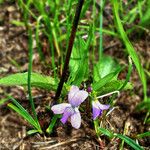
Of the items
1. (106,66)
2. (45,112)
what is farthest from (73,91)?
(106,66)

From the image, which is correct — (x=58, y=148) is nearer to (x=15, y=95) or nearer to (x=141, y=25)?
(x=15, y=95)

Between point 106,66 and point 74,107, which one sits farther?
point 106,66

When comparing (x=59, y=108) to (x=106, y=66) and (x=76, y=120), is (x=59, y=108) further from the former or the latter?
(x=106, y=66)

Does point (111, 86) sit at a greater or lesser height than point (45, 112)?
greater

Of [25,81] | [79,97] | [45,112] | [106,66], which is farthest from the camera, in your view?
[106,66]

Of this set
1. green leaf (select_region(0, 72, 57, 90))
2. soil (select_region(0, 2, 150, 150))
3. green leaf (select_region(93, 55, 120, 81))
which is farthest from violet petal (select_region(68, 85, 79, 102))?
green leaf (select_region(93, 55, 120, 81))

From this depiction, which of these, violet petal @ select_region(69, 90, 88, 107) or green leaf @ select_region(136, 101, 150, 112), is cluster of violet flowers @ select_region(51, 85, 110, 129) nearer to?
violet petal @ select_region(69, 90, 88, 107)

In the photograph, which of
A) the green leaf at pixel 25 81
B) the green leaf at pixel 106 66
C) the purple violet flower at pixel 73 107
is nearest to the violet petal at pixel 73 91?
the purple violet flower at pixel 73 107
